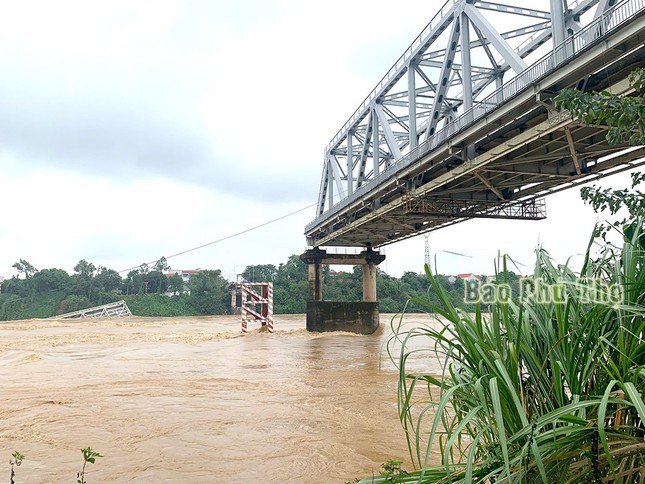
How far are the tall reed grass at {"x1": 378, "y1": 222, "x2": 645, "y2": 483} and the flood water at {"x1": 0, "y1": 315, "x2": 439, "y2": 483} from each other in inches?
63.8

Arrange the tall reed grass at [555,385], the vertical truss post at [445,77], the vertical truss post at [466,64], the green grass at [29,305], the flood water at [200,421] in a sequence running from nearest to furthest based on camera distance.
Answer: the tall reed grass at [555,385]
the flood water at [200,421]
the vertical truss post at [466,64]
the vertical truss post at [445,77]
the green grass at [29,305]

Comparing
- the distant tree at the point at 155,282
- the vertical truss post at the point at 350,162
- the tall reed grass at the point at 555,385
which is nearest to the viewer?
the tall reed grass at the point at 555,385

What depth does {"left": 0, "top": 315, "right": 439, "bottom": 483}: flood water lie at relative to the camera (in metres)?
4.80

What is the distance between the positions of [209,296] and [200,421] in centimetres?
6233

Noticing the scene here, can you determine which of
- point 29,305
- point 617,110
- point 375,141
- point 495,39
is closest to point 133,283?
point 29,305

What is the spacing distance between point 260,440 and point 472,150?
12.7 m

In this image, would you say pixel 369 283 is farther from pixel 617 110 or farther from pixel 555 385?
pixel 555 385

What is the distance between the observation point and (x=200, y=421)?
6812 millimetres

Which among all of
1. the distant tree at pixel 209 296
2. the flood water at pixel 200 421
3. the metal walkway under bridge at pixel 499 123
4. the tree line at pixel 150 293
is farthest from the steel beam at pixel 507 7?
the distant tree at pixel 209 296

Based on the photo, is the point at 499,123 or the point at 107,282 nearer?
the point at 499,123

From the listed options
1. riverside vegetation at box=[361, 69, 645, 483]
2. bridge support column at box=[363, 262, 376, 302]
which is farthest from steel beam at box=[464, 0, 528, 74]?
bridge support column at box=[363, 262, 376, 302]

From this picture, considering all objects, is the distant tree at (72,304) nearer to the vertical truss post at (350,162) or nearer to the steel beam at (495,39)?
the vertical truss post at (350,162)

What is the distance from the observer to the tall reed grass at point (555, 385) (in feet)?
5.37

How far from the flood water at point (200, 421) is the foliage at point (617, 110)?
2.12 meters
